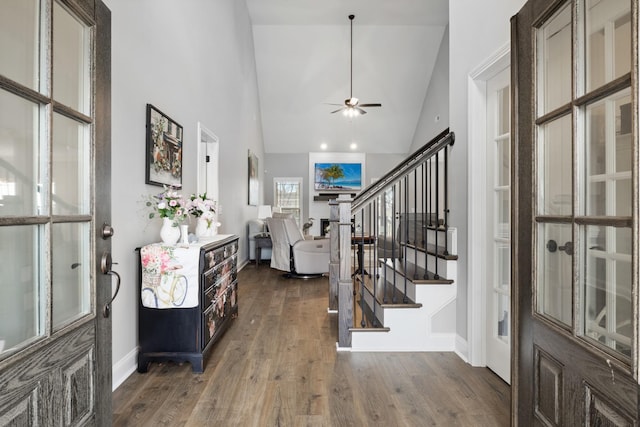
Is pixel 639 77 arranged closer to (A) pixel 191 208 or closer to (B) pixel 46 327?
(B) pixel 46 327

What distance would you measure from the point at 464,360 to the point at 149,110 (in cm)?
301

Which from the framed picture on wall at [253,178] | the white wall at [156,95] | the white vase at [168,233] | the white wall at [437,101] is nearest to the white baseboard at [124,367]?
the white wall at [156,95]

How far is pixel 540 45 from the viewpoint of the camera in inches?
49.1

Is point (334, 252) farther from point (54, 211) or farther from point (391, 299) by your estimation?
point (54, 211)

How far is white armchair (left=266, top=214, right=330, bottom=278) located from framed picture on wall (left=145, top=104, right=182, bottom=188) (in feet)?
8.04

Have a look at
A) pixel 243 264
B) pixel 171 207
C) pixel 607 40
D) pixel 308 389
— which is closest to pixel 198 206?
pixel 171 207

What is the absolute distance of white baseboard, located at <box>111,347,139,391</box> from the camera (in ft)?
6.96

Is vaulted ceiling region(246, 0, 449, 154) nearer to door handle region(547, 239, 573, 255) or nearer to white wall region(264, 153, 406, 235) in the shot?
white wall region(264, 153, 406, 235)

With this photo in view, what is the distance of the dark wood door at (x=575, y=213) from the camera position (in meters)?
0.92

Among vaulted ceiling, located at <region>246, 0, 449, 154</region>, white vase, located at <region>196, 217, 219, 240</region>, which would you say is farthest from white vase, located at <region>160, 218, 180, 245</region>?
vaulted ceiling, located at <region>246, 0, 449, 154</region>

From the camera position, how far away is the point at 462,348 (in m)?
2.60

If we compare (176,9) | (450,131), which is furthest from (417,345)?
(176,9)

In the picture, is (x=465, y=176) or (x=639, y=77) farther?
(x=465, y=176)

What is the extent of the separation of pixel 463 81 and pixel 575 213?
1.88m
